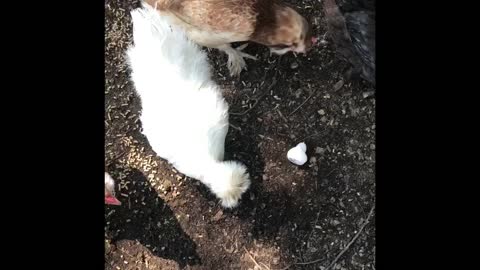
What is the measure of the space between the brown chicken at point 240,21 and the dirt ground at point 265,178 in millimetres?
216

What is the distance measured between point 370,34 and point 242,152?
32.7 inches

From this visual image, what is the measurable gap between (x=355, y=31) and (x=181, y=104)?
2.51 feet

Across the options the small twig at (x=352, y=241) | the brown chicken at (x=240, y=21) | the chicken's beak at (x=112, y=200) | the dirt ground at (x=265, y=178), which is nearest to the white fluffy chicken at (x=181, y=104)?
the brown chicken at (x=240, y=21)

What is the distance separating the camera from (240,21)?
80.1 inches

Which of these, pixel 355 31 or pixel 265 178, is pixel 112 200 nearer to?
pixel 265 178

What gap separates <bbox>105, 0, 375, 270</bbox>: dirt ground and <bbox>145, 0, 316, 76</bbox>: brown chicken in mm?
216

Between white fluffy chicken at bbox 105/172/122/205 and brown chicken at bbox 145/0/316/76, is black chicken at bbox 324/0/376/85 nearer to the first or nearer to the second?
brown chicken at bbox 145/0/316/76

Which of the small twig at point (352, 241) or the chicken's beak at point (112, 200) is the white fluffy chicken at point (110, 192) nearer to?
the chicken's beak at point (112, 200)

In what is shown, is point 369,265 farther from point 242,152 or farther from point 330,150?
point 242,152

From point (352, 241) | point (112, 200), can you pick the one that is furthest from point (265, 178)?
point (112, 200)

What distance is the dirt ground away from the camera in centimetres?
228

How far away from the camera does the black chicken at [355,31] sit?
1.88 meters

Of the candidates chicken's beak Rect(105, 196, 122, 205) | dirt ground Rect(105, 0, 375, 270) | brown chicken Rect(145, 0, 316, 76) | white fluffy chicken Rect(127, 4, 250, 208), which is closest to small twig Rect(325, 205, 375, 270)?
dirt ground Rect(105, 0, 375, 270)
